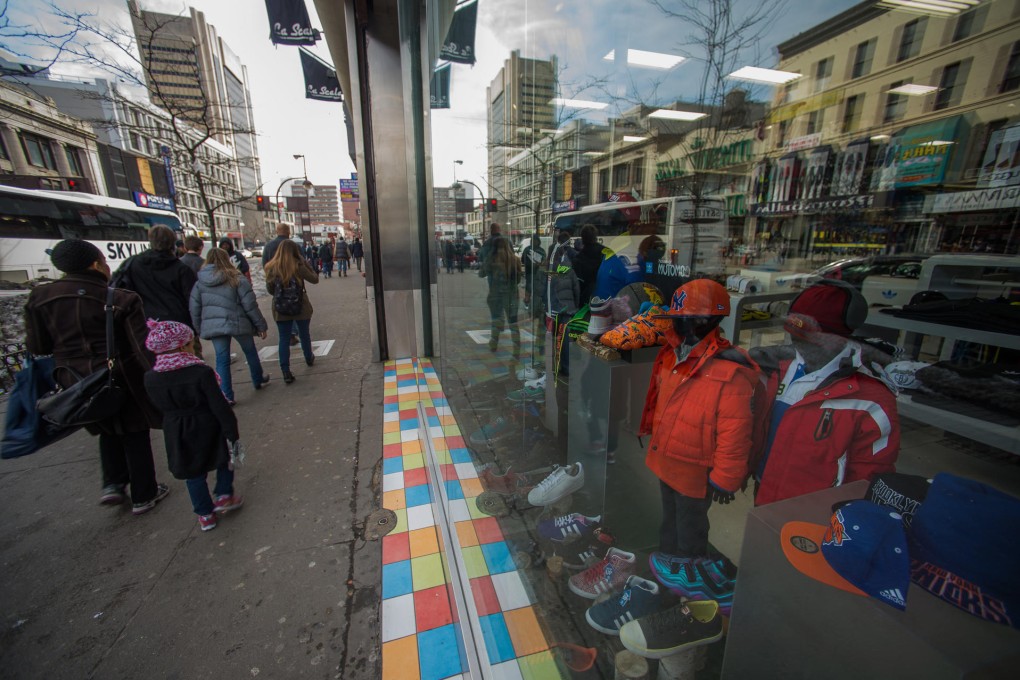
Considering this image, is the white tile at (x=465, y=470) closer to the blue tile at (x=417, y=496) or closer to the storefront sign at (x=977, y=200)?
the blue tile at (x=417, y=496)

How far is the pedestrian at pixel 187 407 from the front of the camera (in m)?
2.16

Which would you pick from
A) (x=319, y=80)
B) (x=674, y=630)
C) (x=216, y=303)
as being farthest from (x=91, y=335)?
(x=319, y=80)

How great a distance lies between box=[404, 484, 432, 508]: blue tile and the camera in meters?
2.72

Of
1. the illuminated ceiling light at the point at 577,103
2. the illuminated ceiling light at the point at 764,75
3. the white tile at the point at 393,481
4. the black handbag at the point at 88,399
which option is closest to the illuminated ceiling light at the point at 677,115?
the illuminated ceiling light at the point at 764,75

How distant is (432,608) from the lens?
1.95 metres

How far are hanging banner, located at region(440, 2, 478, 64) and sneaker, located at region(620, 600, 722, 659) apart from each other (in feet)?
11.5

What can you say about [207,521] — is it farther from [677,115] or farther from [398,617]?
[677,115]

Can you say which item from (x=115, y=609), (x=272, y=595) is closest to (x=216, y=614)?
(x=272, y=595)

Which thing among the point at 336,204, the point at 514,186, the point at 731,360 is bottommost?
the point at 731,360

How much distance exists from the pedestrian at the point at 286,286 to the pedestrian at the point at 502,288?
2.47 metres

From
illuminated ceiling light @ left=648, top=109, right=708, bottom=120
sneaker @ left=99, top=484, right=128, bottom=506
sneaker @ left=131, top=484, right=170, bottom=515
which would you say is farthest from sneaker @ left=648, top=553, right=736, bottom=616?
illuminated ceiling light @ left=648, top=109, right=708, bottom=120

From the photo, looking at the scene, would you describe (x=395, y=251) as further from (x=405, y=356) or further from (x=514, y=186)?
(x=514, y=186)

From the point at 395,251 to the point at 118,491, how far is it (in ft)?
12.0

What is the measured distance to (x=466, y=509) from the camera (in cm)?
244
